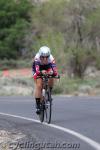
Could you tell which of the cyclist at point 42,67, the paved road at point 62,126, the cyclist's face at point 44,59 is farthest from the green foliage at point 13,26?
the cyclist's face at point 44,59

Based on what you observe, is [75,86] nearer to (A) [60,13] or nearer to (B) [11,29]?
(A) [60,13]

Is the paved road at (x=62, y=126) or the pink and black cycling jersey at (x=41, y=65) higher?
the pink and black cycling jersey at (x=41, y=65)

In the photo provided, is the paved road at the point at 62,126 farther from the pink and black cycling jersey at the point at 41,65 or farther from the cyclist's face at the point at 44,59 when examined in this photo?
the cyclist's face at the point at 44,59

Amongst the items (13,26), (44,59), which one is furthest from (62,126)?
(13,26)

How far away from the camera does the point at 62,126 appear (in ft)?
42.5

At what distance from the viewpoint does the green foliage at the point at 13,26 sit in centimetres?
5484

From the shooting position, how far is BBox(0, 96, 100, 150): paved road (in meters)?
10.4

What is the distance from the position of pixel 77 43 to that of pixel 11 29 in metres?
21.3

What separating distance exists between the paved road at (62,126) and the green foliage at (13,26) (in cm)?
3510

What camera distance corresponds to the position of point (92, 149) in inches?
372

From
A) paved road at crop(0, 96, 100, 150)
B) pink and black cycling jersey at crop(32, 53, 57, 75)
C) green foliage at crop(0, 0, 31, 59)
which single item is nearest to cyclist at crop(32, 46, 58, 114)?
pink and black cycling jersey at crop(32, 53, 57, 75)

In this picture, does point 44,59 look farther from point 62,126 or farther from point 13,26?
point 13,26

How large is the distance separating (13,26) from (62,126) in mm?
44446

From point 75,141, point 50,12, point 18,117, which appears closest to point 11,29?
point 50,12
